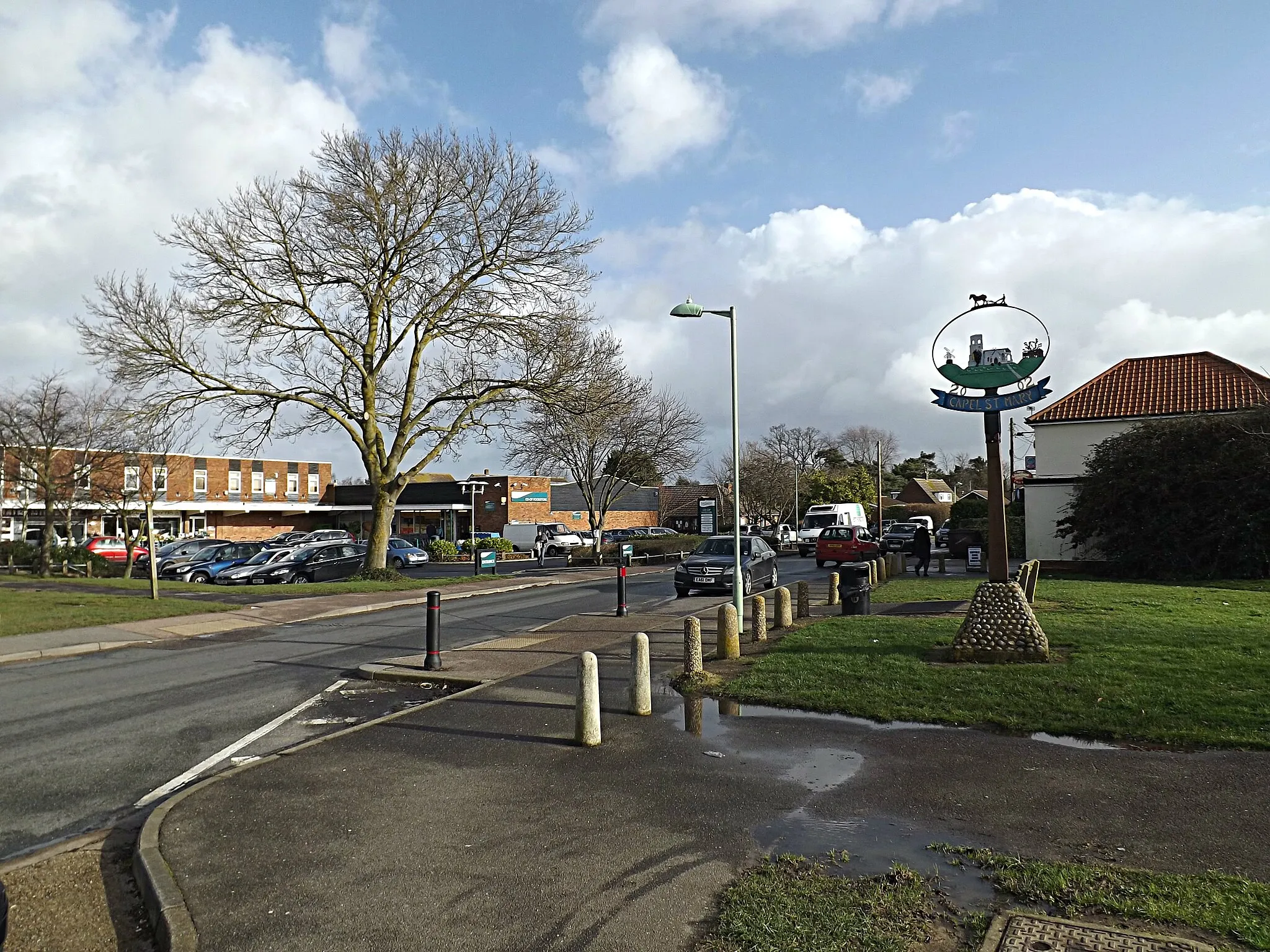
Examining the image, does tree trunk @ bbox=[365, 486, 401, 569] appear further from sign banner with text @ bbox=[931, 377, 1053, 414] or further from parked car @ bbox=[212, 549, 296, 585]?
sign banner with text @ bbox=[931, 377, 1053, 414]

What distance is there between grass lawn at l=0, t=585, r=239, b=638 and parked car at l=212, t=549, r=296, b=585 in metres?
6.68

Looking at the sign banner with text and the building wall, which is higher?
the sign banner with text

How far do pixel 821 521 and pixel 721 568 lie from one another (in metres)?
26.9

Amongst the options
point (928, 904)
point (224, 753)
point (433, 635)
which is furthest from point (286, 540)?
point (928, 904)

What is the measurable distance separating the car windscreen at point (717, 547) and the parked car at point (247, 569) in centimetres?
1542

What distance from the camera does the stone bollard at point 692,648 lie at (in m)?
10.5

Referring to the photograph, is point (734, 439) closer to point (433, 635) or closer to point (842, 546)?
point (433, 635)

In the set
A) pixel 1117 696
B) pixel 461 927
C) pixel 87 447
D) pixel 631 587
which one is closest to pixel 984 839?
pixel 461 927

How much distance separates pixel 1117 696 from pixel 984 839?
419 centimetres

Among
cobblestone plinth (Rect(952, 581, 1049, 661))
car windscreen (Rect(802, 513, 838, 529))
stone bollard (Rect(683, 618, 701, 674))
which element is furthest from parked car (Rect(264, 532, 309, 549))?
cobblestone plinth (Rect(952, 581, 1049, 661))

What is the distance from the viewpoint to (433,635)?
11.8 meters

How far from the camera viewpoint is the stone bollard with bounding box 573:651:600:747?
7.70 metres

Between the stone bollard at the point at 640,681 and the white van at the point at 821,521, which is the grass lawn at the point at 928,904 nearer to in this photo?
the stone bollard at the point at 640,681

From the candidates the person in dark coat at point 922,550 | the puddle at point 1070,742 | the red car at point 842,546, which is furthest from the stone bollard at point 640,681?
the red car at point 842,546
